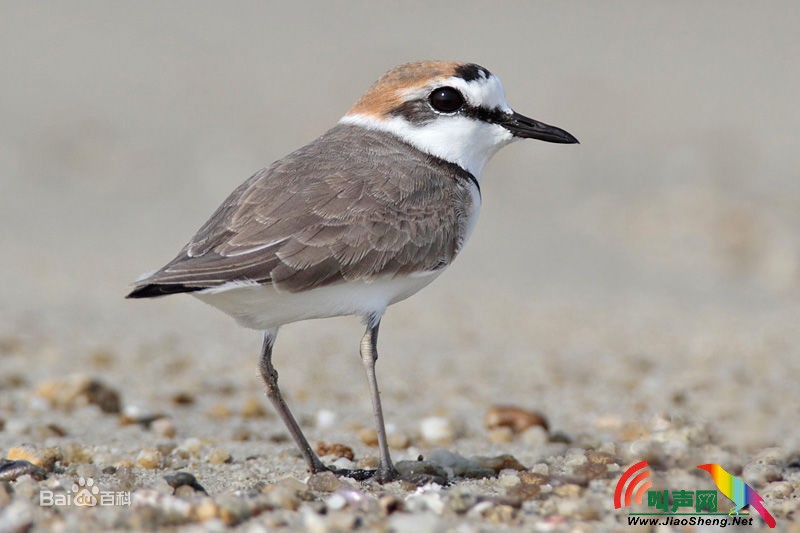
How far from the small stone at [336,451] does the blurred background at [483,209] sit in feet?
3.71

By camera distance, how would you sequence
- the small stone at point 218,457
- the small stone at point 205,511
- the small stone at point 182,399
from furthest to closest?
the small stone at point 182,399 → the small stone at point 218,457 → the small stone at point 205,511

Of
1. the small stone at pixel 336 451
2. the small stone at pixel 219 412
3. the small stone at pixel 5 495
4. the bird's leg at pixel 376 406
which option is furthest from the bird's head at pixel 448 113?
the small stone at pixel 5 495

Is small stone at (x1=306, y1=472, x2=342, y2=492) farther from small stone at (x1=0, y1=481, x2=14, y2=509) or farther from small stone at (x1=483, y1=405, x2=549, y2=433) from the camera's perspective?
small stone at (x1=483, y1=405, x2=549, y2=433)

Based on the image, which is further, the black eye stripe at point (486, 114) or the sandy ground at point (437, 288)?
the black eye stripe at point (486, 114)

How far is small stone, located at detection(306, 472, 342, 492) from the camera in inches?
164

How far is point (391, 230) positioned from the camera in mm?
4691

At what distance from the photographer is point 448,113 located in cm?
520

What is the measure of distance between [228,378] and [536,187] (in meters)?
6.71

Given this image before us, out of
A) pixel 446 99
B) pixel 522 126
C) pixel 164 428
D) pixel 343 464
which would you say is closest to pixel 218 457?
pixel 343 464

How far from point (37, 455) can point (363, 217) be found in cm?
170

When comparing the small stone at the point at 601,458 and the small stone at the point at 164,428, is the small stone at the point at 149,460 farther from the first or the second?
the small stone at the point at 601,458

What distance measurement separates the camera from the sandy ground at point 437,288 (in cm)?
462

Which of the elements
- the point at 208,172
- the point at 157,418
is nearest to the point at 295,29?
the point at 208,172

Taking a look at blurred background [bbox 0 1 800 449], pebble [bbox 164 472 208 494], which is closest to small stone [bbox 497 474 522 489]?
pebble [bbox 164 472 208 494]
